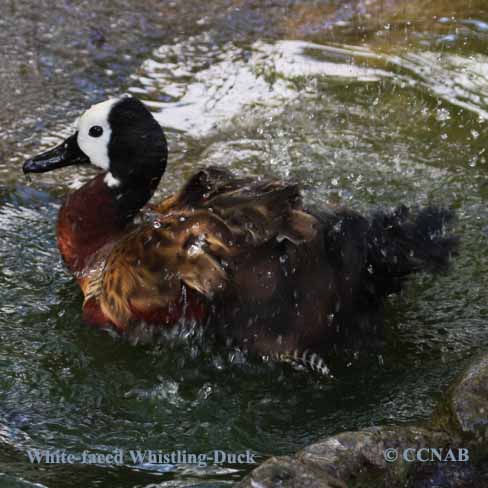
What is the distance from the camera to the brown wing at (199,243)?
3533 mm

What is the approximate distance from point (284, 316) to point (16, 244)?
1552 mm

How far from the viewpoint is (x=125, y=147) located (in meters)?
4.14

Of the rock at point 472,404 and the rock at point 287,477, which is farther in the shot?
the rock at point 472,404

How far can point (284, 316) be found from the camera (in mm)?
3576

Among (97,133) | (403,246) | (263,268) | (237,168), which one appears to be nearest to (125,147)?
(97,133)

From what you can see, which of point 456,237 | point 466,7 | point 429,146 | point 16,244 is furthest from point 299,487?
point 466,7

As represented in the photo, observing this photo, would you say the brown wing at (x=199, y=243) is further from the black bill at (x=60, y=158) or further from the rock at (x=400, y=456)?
the rock at (x=400, y=456)

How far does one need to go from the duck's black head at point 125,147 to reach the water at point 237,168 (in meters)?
0.53

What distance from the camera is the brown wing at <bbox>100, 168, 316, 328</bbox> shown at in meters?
3.53

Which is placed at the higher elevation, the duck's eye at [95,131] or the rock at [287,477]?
the duck's eye at [95,131]

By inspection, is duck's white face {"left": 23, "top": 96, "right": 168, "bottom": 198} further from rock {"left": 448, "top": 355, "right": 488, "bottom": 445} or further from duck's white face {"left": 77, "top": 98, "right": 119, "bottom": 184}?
rock {"left": 448, "top": 355, "right": 488, "bottom": 445}

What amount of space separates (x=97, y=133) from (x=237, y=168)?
4.08 feet

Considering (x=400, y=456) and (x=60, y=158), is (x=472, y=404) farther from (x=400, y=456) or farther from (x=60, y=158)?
(x=60, y=158)

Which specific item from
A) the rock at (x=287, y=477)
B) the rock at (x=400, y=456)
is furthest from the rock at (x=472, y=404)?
the rock at (x=287, y=477)
